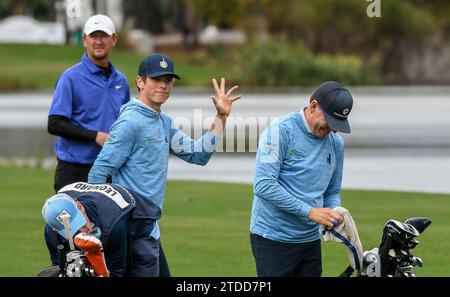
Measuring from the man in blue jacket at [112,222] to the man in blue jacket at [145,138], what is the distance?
1.23 feet

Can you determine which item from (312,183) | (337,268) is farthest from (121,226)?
(337,268)

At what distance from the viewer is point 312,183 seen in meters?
6.95

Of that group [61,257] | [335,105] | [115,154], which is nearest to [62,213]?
[61,257]

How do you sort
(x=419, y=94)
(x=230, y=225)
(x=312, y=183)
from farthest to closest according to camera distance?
(x=419, y=94)
(x=230, y=225)
(x=312, y=183)

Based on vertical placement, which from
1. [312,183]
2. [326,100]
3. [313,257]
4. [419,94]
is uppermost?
[326,100]

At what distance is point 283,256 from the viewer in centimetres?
700

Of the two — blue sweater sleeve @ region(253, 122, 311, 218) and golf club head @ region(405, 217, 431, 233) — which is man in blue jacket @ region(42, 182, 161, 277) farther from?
golf club head @ region(405, 217, 431, 233)

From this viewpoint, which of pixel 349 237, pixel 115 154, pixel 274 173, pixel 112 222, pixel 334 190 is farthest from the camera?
pixel 334 190

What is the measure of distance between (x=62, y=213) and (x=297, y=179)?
1.50 metres

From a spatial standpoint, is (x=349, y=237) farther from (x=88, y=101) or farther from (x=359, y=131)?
(x=359, y=131)

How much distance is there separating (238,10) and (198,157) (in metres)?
61.0

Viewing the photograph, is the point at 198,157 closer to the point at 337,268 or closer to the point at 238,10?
the point at 337,268
